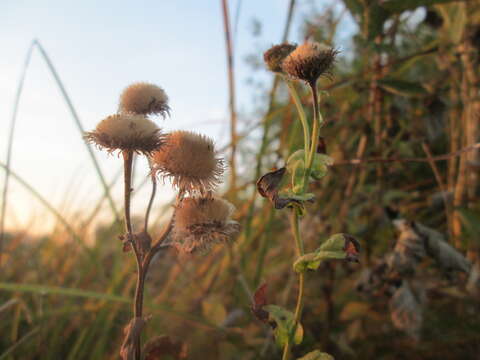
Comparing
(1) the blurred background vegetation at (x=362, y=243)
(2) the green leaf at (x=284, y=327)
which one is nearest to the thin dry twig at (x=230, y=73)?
(1) the blurred background vegetation at (x=362, y=243)

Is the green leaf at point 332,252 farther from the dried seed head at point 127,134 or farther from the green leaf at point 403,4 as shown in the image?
Result: the green leaf at point 403,4

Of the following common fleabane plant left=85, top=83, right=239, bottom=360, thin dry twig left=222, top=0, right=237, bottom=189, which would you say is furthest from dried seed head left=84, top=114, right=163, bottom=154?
thin dry twig left=222, top=0, right=237, bottom=189

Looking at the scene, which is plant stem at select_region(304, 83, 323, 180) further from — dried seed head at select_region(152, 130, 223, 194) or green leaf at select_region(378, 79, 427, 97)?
green leaf at select_region(378, 79, 427, 97)

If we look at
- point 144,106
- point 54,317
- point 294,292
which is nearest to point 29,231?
point 54,317

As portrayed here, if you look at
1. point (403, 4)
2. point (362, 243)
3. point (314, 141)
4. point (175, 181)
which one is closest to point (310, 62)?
point (314, 141)

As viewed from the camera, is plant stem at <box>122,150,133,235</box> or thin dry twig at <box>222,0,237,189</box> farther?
thin dry twig at <box>222,0,237,189</box>

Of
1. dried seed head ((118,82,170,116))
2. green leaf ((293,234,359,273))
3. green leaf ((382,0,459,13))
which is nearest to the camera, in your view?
green leaf ((293,234,359,273))

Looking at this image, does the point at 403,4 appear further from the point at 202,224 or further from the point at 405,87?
the point at 202,224
